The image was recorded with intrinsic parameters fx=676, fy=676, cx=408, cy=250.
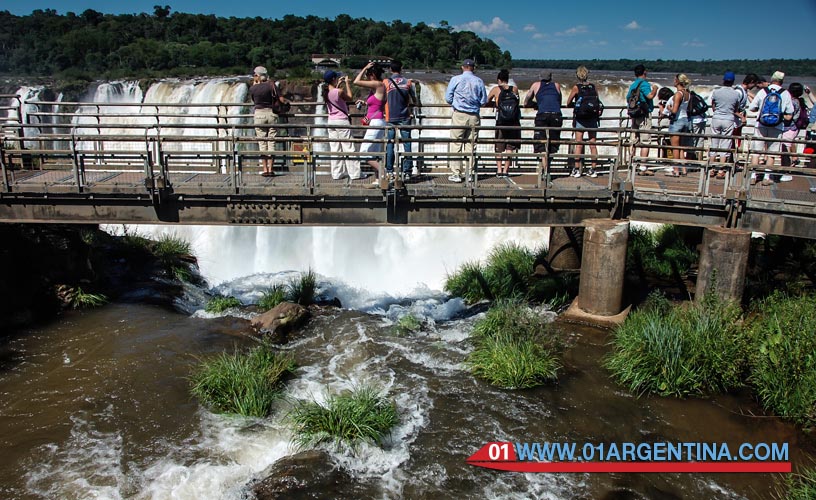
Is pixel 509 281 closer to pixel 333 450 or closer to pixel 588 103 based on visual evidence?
pixel 588 103

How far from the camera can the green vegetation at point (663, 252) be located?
15.5 m

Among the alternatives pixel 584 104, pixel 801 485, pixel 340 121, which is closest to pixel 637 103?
pixel 584 104

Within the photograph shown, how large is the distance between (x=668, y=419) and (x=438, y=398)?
3.29 meters

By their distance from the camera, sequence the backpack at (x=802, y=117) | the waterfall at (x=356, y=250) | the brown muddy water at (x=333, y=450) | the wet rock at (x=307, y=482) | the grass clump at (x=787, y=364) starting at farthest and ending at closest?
the waterfall at (x=356, y=250) < the backpack at (x=802, y=117) < the grass clump at (x=787, y=364) < the brown muddy water at (x=333, y=450) < the wet rock at (x=307, y=482)

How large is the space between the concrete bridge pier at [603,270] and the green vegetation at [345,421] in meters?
4.74

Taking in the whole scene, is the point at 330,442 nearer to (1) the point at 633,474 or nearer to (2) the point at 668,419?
(1) the point at 633,474

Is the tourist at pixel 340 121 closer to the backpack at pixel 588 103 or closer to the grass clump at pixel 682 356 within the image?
the backpack at pixel 588 103

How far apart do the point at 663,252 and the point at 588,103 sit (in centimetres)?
474

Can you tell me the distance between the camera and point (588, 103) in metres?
13.4

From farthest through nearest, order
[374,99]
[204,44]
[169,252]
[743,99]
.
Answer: [204,44] < [169,252] < [743,99] < [374,99]

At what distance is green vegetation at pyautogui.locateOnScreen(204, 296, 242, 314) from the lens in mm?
14148

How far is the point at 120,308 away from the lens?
14344 millimetres

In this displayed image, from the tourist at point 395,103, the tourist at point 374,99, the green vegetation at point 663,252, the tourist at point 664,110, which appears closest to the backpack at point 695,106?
the tourist at point 664,110

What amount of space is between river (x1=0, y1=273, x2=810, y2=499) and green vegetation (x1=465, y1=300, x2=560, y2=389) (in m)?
0.22
